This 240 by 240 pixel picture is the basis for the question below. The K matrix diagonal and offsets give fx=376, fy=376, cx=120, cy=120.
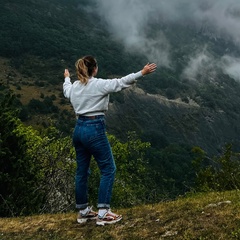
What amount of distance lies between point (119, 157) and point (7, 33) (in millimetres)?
171235

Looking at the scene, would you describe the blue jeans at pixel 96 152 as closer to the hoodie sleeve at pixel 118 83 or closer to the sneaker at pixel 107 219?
the sneaker at pixel 107 219

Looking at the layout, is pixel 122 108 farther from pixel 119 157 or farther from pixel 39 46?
pixel 119 157

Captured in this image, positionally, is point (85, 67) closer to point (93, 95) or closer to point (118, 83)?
point (93, 95)

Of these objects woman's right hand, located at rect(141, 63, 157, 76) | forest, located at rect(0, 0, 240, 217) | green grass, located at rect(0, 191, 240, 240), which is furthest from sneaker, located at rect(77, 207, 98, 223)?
forest, located at rect(0, 0, 240, 217)

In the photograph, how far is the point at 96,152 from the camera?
6.01 m

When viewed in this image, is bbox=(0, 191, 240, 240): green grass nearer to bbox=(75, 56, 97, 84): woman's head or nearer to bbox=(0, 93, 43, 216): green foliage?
bbox=(75, 56, 97, 84): woman's head

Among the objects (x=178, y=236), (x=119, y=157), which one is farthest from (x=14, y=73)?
(x=178, y=236)

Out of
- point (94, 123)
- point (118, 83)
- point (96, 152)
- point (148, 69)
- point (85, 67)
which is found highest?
point (85, 67)

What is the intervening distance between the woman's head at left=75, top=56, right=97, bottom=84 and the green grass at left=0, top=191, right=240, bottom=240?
2.41 meters

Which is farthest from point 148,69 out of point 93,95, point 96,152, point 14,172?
point 14,172

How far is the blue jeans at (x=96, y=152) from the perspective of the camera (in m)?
5.94

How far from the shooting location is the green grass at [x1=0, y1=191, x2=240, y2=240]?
511 centimetres

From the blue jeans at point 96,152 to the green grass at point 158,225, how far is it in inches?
→ 22.6

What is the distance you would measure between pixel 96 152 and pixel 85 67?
4.53ft
